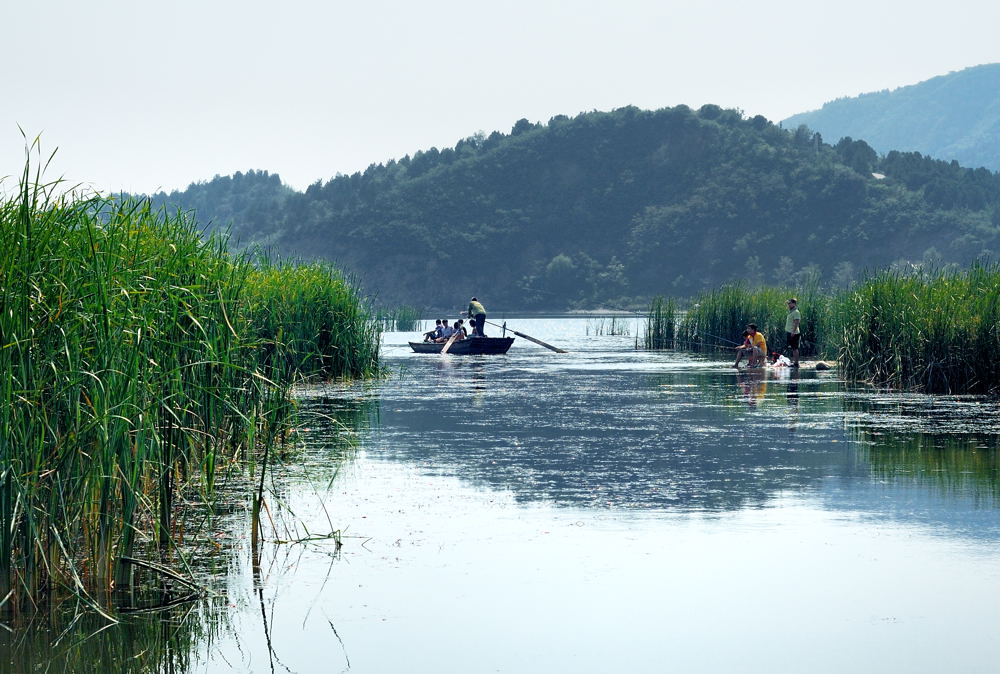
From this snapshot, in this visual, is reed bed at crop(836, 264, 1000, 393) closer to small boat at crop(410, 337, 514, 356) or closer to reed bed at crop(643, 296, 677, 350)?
small boat at crop(410, 337, 514, 356)

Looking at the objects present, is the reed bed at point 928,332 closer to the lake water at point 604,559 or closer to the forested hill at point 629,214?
the lake water at point 604,559

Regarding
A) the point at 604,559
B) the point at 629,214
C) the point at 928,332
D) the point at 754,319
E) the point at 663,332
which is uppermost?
the point at 629,214

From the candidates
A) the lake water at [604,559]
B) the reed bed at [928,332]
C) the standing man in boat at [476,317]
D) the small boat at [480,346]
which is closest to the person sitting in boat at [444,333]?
the standing man in boat at [476,317]

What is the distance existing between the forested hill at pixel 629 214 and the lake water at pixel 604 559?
353 feet

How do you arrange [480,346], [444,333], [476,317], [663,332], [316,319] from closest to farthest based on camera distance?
1. [316,319]
2. [480,346]
3. [476,317]
4. [444,333]
5. [663,332]

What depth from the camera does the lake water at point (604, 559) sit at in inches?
255

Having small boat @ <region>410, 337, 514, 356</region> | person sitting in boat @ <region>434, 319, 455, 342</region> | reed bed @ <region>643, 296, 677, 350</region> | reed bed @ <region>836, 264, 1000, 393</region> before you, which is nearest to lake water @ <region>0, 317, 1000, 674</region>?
reed bed @ <region>836, 264, 1000, 393</region>

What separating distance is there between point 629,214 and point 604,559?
5204 inches

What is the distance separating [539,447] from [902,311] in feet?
35.7

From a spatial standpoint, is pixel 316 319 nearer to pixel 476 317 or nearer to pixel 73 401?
pixel 73 401

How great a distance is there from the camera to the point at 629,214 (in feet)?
456

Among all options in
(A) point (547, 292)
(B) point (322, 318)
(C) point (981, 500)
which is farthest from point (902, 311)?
(A) point (547, 292)

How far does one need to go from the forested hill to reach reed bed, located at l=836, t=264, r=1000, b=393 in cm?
9531

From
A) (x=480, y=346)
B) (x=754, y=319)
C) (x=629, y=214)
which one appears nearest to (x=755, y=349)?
(x=754, y=319)
